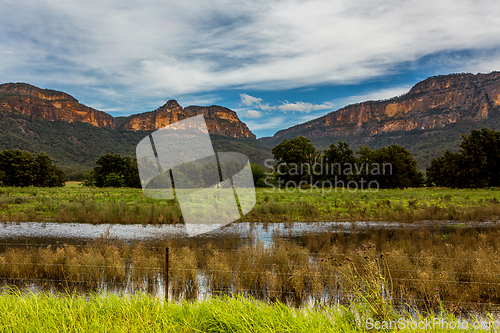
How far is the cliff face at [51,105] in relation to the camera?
5965 inches

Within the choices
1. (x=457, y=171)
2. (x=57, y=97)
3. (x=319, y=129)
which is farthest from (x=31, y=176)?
(x=57, y=97)

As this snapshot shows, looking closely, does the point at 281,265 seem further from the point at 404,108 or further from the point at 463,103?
the point at 404,108

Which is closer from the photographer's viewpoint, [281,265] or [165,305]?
[165,305]

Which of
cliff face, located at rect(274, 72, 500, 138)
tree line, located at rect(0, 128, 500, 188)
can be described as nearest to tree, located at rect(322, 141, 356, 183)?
tree line, located at rect(0, 128, 500, 188)

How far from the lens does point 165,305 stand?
15.9ft

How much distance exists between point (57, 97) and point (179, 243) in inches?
8639

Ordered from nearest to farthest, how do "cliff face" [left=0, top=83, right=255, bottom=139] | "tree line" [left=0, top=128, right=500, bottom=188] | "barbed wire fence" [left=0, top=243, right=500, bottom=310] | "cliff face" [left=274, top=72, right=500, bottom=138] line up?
"barbed wire fence" [left=0, top=243, right=500, bottom=310], "tree line" [left=0, top=128, right=500, bottom=188], "cliff face" [left=274, top=72, right=500, bottom=138], "cliff face" [left=0, top=83, right=255, bottom=139]

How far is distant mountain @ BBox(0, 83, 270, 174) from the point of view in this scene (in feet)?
326

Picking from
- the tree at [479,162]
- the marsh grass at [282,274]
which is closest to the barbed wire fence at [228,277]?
the marsh grass at [282,274]

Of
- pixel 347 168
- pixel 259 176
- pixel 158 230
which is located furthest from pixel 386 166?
pixel 158 230

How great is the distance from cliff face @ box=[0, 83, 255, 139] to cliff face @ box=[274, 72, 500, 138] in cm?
5403

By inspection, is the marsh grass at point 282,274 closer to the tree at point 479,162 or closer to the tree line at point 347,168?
the tree line at point 347,168

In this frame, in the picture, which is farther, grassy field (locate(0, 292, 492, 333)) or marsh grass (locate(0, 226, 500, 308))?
marsh grass (locate(0, 226, 500, 308))

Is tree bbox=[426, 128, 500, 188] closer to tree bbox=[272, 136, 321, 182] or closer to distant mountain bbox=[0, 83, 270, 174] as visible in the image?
tree bbox=[272, 136, 321, 182]
